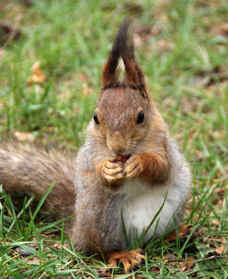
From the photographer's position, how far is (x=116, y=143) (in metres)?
1.78

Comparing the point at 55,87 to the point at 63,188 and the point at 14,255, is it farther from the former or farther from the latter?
the point at 14,255

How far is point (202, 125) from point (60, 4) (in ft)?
5.73

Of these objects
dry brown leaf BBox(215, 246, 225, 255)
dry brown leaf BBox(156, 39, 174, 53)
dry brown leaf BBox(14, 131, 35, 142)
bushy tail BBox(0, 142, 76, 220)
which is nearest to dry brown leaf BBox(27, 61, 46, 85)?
dry brown leaf BBox(14, 131, 35, 142)

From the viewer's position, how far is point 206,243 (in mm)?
2221

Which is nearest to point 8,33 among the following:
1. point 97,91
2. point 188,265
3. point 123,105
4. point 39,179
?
point 97,91

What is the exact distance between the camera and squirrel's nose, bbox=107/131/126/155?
1782 mm

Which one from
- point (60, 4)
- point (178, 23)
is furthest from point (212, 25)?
point (60, 4)

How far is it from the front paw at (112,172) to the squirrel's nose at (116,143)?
100 millimetres

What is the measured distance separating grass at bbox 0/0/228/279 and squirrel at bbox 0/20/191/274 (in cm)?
12

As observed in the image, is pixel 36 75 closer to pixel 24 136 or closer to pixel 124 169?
pixel 24 136

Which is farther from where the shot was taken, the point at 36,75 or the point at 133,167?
the point at 36,75

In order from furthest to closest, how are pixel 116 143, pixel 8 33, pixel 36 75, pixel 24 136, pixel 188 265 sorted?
1. pixel 8 33
2. pixel 36 75
3. pixel 24 136
4. pixel 188 265
5. pixel 116 143

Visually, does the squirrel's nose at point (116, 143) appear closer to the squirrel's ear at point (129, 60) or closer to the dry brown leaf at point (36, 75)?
the squirrel's ear at point (129, 60)

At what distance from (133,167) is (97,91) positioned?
148cm
